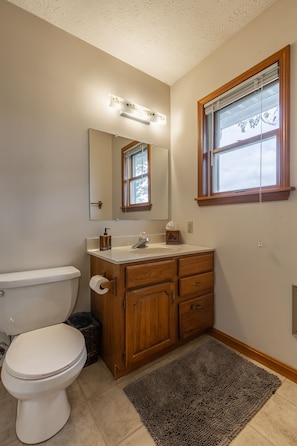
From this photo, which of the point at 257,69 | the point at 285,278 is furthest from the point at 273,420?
the point at 257,69

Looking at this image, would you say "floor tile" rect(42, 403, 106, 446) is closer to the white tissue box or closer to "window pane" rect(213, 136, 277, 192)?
the white tissue box

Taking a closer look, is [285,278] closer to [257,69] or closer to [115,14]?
[257,69]

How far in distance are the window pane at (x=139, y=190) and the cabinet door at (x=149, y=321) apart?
0.90 metres

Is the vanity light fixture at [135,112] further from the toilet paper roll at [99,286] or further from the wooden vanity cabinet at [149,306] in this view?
the toilet paper roll at [99,286]

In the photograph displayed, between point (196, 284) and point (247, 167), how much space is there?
3.47 feet

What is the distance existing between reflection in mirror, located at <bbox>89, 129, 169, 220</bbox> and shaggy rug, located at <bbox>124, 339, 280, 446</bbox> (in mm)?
1291

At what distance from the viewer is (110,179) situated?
6.14 ft

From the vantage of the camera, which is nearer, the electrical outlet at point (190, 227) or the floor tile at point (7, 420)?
the floor tile at point (7, 420)

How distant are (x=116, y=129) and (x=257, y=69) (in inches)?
48.1

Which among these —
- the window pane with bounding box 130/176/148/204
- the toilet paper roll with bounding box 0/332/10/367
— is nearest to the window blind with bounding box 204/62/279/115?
the window pane with bounding box 130/176/148/204

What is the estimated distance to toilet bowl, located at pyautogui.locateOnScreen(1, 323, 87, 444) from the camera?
3.06ft

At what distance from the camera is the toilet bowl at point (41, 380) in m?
0.93

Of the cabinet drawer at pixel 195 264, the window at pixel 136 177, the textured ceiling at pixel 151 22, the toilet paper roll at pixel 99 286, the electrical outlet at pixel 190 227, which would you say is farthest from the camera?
the electrical outlet at pixel 190 227

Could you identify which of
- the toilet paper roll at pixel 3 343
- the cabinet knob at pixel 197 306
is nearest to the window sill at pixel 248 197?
the cabinet knob at pixel 197 306
